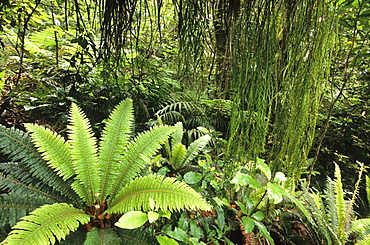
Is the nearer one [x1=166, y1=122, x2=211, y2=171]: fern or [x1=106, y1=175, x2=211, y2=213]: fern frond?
[x1=106, y1=175, x2=211, y2=213]: fern frond

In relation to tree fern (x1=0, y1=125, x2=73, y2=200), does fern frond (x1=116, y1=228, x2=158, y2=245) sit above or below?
below

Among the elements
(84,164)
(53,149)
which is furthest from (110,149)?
(53,149)

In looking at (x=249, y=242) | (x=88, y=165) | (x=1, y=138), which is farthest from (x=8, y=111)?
(x=249, y=242)

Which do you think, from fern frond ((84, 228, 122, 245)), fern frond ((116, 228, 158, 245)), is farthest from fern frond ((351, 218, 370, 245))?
fern frond ((84, 228, 122, 245))

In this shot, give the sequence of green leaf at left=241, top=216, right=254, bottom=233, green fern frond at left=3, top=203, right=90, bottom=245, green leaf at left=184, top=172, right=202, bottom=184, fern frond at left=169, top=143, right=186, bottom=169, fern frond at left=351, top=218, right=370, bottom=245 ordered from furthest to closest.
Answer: fern frond at left=169, top=143, right=186, bottom=169 → fern frond at left=351, top=218, right=370, bottom=245 → green leaf at left=184, top=172, right=202, bottom=184 → green leaf at left=241, top=216, right=254, bottom=233 → green fern frond at left=3, top=203, right=90, bottom=245

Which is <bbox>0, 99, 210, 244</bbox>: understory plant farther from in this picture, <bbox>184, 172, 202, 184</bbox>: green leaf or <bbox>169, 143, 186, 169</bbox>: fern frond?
<bbox>169, 143, 186, 169</bbox>: fern frond

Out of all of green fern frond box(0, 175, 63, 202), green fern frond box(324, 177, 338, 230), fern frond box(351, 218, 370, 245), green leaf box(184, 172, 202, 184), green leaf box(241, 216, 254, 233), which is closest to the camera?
green fern frond box(0, 175, 63, 202)

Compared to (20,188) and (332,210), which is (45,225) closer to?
(20,188)

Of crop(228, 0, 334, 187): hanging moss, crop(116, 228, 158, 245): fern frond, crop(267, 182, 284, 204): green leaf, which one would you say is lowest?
crop(116, 228, 158, 245): fern frond

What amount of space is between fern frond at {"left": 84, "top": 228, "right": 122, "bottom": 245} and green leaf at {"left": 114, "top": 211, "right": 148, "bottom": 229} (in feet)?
0.20

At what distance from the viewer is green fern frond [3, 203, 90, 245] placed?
591 millimetres

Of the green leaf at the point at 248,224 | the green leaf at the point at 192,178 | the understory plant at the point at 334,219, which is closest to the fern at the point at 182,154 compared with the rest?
the green leaf at the point at 192,178

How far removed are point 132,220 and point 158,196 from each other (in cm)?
13

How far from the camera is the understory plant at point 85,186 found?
757 millimetres
